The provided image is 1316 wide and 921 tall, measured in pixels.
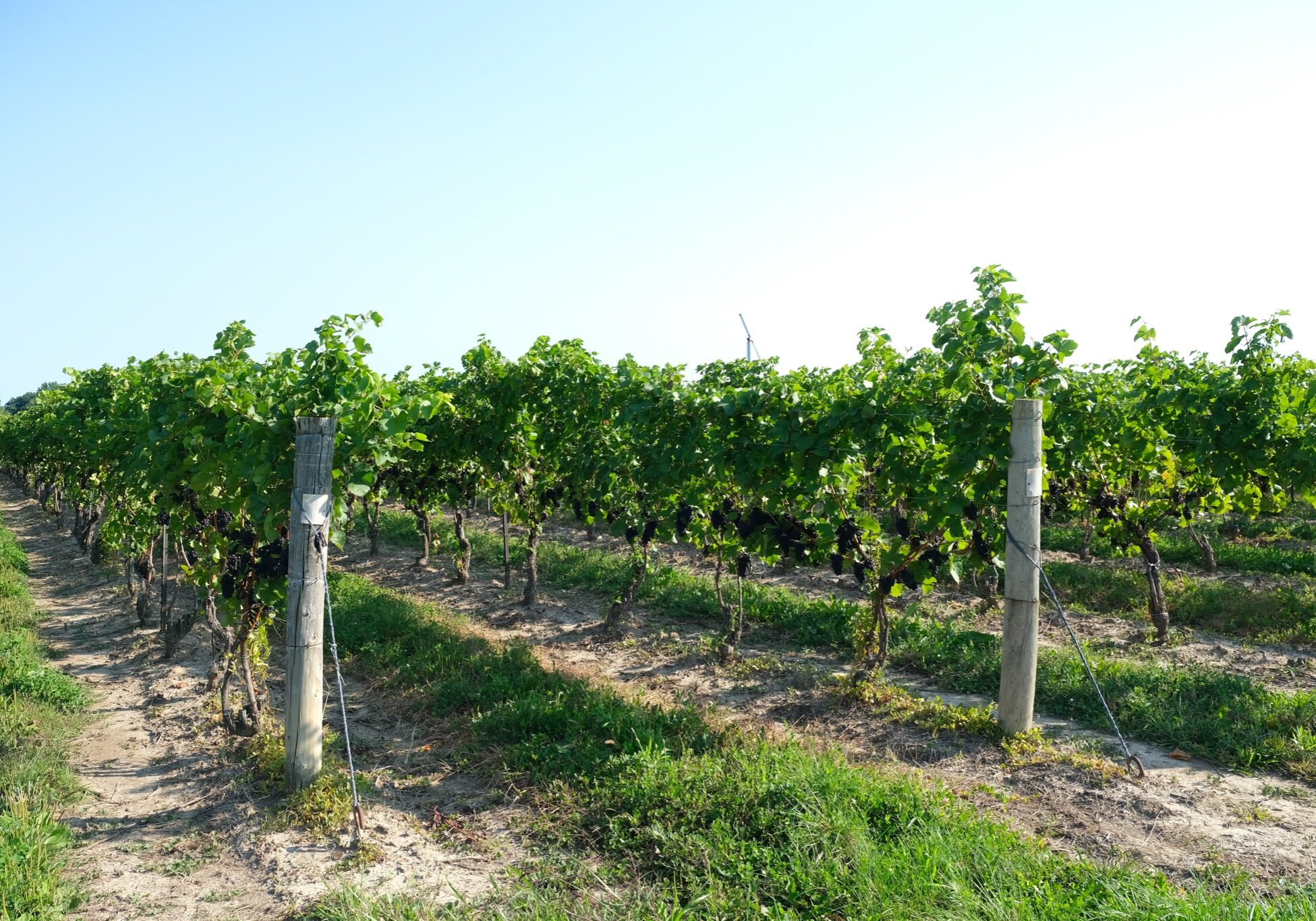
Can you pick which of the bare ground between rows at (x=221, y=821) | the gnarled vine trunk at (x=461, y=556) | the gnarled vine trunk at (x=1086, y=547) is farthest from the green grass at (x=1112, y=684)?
the bare ground between rows at (x=221, y=821)

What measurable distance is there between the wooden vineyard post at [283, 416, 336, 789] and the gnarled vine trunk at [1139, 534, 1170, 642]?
7.80m

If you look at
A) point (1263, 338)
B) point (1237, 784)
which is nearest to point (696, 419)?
point (1237, 784)

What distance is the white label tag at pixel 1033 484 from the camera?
5.30 meters

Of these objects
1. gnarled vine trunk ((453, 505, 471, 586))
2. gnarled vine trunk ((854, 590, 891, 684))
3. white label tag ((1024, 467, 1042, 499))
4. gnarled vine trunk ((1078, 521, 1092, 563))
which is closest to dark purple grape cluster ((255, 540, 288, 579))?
gnarled vine trunk ((854, 590, 891, 684))

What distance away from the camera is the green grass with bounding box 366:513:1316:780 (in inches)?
209

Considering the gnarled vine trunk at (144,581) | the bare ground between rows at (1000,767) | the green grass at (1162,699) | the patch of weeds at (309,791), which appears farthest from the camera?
the gnarled vine trunk at (144,581)

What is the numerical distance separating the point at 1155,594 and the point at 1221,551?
5.14m

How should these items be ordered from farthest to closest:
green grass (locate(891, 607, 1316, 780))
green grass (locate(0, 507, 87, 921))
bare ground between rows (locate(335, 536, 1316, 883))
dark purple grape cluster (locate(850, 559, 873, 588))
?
1. dark purple grape cluster (locate(850, 559, 873, 588))
2. green grass (locate(891, 607, 1316, 780))
3. bare ground between rows (locate(335, 536, 1316, 883))
4. green grass (locate(0, 507, 87, 921))

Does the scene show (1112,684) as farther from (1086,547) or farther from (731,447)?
(1086,547)

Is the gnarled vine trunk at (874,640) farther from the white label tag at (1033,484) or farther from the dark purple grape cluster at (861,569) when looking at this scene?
the white label tag at (1033,484)

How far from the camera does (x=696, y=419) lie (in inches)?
277

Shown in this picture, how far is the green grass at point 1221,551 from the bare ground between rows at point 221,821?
36.0ft

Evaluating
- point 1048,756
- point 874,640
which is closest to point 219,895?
point 1048,756

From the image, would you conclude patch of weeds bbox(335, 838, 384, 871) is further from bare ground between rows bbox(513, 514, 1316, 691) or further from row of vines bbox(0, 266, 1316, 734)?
bare ground between rows bbox(513, 514, 1316, 691)
